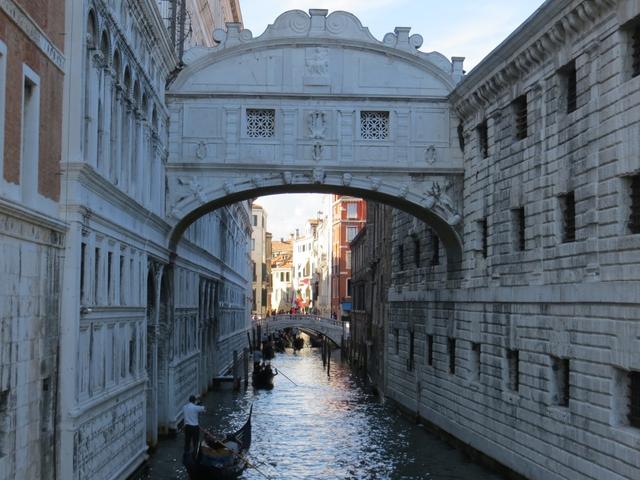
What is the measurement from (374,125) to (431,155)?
1346mm

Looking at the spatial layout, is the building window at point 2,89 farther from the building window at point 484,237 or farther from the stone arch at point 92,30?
the building window at point 484,237

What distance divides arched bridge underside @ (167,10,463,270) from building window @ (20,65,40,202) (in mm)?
9032

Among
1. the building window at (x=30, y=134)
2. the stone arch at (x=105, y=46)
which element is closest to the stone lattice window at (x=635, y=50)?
the stone arch at (x=105, y=46)

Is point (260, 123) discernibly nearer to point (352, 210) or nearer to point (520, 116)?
point (520, 116)

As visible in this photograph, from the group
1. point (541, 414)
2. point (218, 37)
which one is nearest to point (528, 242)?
point (541, 414)

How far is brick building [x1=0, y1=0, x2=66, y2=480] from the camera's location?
968 cm

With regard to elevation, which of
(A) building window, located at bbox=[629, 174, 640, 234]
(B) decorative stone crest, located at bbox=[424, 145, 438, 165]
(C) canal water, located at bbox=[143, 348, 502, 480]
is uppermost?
(B) decorative stone crest, located at bbox=[424, 145, 438, 165]

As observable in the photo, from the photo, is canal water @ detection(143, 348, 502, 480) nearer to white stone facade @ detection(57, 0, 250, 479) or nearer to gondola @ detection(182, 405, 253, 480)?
gondola @ detection(182, 405, 253, 480)

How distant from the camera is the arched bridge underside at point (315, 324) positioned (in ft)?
Result: 194

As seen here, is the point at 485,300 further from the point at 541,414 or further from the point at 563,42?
the point at 563,42

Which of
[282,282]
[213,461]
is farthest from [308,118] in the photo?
[282,282]

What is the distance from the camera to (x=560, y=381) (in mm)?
14664

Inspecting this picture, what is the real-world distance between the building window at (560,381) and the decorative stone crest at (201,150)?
8.62 m

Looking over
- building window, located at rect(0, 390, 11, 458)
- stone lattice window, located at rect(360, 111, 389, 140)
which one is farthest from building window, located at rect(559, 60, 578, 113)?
building window, located at rect(0, 390, 11, 458)
